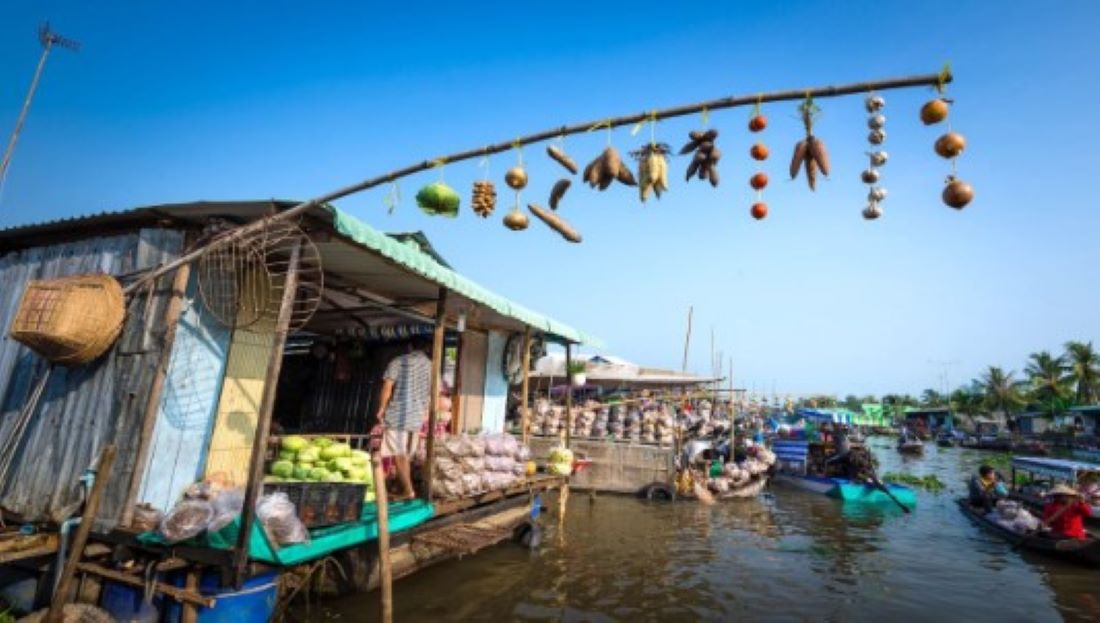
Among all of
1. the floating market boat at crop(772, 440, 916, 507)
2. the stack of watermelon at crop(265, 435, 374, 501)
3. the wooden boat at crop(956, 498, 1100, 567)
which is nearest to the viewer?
the stack of watermelon at crop(265, 435, 374, 501)

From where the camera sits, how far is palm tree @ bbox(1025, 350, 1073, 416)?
53.0m

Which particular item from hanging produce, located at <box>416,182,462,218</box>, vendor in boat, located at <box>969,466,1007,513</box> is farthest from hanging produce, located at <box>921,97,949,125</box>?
vendor in boat, located at <box>969,466,1007,513</box>

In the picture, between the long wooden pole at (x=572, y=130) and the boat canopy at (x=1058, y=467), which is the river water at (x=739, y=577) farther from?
the long wooden pole at (x=572, y=130)

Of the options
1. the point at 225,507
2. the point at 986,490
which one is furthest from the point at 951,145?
the point at 986,490

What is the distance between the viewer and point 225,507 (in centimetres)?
544

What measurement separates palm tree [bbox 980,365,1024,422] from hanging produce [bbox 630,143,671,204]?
7861 centimetres

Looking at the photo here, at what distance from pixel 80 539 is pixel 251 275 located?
3.15m


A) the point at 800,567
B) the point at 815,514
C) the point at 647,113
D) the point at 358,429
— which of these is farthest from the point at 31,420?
the point at 815,514

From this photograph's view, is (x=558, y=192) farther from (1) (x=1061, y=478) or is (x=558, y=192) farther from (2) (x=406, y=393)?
(1) (x=1061, y=478)

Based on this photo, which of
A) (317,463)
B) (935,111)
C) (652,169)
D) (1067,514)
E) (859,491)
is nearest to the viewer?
(935,111)

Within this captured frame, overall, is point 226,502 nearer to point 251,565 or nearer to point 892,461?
point 251,565

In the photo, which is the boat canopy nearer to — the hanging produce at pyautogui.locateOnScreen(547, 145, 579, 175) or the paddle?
the paddle

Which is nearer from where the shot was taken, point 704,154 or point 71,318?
point 704,154

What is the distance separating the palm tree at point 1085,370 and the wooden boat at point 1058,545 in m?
53.2
